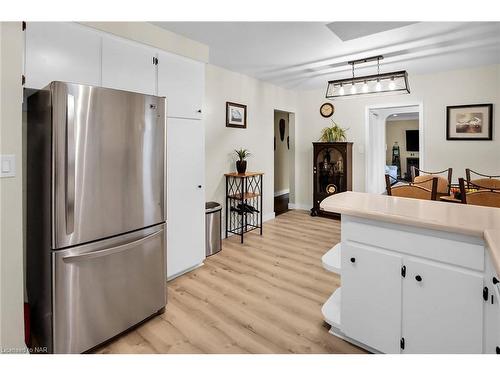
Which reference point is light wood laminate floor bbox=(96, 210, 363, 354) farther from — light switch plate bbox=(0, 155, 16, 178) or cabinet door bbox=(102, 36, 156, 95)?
cabinet door bbox=(102, 36, 156, 95)

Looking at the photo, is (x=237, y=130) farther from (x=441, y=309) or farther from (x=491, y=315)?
(x=491, y=315)

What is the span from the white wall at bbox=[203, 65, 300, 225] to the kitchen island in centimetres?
241

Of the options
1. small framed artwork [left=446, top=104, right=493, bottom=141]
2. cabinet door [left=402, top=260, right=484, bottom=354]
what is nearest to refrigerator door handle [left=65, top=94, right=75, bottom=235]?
cabinet door [left=402, top=260, right=484, bottom=354]

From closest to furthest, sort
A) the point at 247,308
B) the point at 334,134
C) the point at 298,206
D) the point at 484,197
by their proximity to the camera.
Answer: the point at 247,308 → the point at 484,197 → the point at 334,134 → the point at 298,206

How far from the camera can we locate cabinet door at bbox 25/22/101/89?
1874 millimetres

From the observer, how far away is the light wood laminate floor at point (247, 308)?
1.92m

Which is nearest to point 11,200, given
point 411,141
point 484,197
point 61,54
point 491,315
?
point 61,54

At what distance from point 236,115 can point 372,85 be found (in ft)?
6.15

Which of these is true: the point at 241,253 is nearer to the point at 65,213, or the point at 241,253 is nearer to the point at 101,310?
the point at 101,310

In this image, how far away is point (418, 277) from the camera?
155 cm

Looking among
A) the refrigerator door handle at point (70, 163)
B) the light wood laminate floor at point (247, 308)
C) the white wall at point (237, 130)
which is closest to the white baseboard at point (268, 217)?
the white wall at point (237, 130)

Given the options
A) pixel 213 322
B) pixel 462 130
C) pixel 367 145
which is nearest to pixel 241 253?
pixel 213 322

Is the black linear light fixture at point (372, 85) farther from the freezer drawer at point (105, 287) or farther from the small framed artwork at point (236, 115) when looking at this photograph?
the freezer drawer at point (105, 287)
